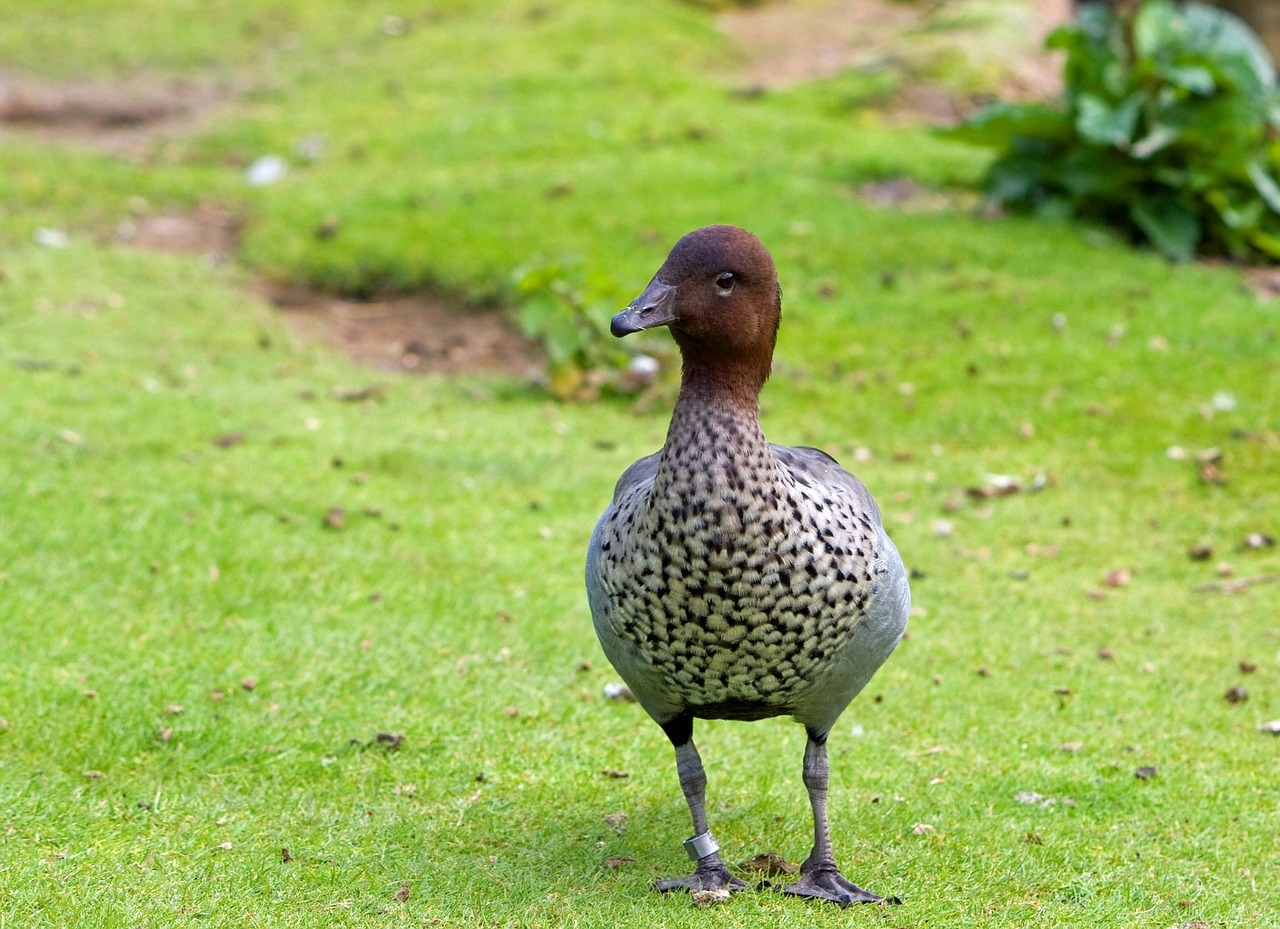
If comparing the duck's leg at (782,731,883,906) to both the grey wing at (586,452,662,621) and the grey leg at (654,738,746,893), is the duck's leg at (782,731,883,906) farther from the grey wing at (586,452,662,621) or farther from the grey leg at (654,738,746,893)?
the grey wing at (586,452,662,621)

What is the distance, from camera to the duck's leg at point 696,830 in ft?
13.9

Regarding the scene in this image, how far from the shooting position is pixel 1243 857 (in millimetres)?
4590

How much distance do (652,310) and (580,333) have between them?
18.0 feet

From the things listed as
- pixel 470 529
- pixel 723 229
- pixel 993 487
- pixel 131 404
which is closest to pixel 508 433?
pixel 470 529

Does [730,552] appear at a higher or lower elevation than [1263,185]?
higher

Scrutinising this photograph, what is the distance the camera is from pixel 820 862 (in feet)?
14.0

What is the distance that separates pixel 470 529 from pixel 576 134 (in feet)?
24.4

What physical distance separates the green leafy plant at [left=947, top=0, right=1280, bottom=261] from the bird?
7.69 meters

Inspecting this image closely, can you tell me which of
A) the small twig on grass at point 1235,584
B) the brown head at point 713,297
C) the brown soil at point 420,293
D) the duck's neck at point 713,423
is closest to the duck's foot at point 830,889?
the duck's neck at point 713,423

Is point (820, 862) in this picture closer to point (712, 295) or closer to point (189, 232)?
point (712, 295)

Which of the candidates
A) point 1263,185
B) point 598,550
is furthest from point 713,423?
point 1263,185

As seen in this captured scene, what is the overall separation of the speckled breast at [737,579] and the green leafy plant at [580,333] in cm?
535

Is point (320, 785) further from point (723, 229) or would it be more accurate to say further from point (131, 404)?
point (131, 404)

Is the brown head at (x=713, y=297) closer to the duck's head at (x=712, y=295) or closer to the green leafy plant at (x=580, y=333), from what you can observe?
the duck's head at (x=712, y=295)
